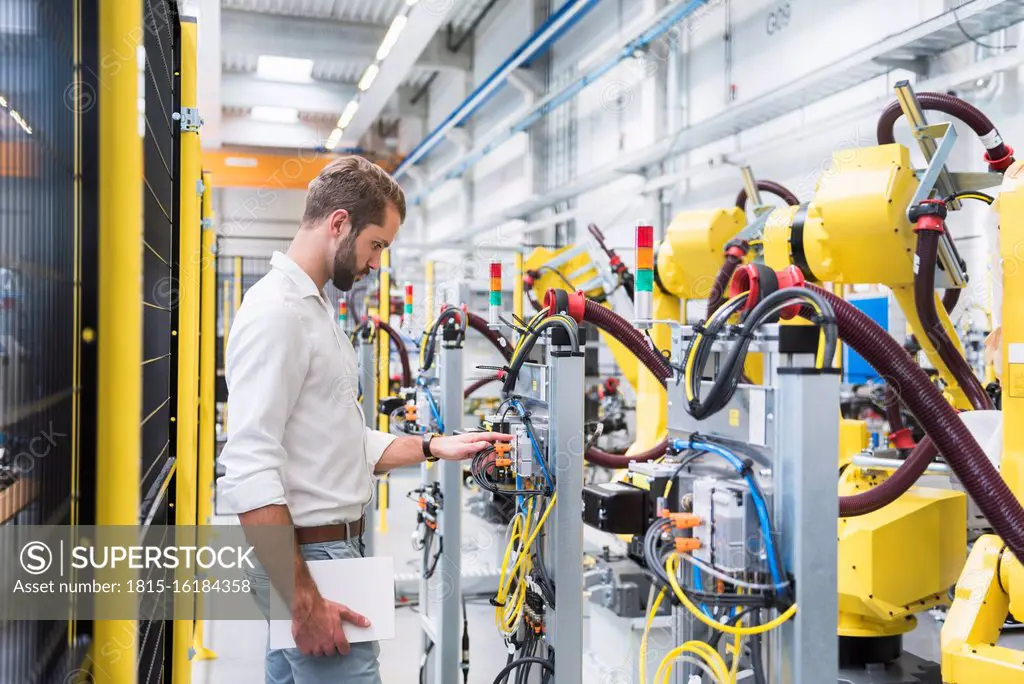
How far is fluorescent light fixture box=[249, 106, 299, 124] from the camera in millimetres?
13289

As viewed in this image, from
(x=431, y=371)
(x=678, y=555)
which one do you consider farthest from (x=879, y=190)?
(x=431, y=371)

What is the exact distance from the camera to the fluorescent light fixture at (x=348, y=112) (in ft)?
35.9

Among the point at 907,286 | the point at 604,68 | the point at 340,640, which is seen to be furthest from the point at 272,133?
the point at 340,640

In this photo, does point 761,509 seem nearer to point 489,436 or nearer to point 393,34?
point 489,436

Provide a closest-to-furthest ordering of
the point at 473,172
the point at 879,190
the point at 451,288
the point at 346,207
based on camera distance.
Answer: the point at 346,207, the point at 879,190, the point at 451,288, the point at 473,172

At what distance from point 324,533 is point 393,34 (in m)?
7.25

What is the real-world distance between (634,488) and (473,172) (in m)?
11.8

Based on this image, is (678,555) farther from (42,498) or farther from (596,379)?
(596,379)

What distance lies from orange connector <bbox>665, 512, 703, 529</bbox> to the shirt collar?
35.0 inches

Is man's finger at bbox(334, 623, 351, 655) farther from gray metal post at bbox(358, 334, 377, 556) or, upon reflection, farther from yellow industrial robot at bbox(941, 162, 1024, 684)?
gray metal post at bbox(358, 334, 377, 556)

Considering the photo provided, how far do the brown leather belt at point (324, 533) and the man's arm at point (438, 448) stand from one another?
0.42 m

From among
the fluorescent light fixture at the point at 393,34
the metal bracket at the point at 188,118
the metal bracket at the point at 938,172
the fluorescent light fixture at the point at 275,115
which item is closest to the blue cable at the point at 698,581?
the metal bracket at the point at 938,172

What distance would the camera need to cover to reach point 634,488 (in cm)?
192

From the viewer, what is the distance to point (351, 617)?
166 centimetres
